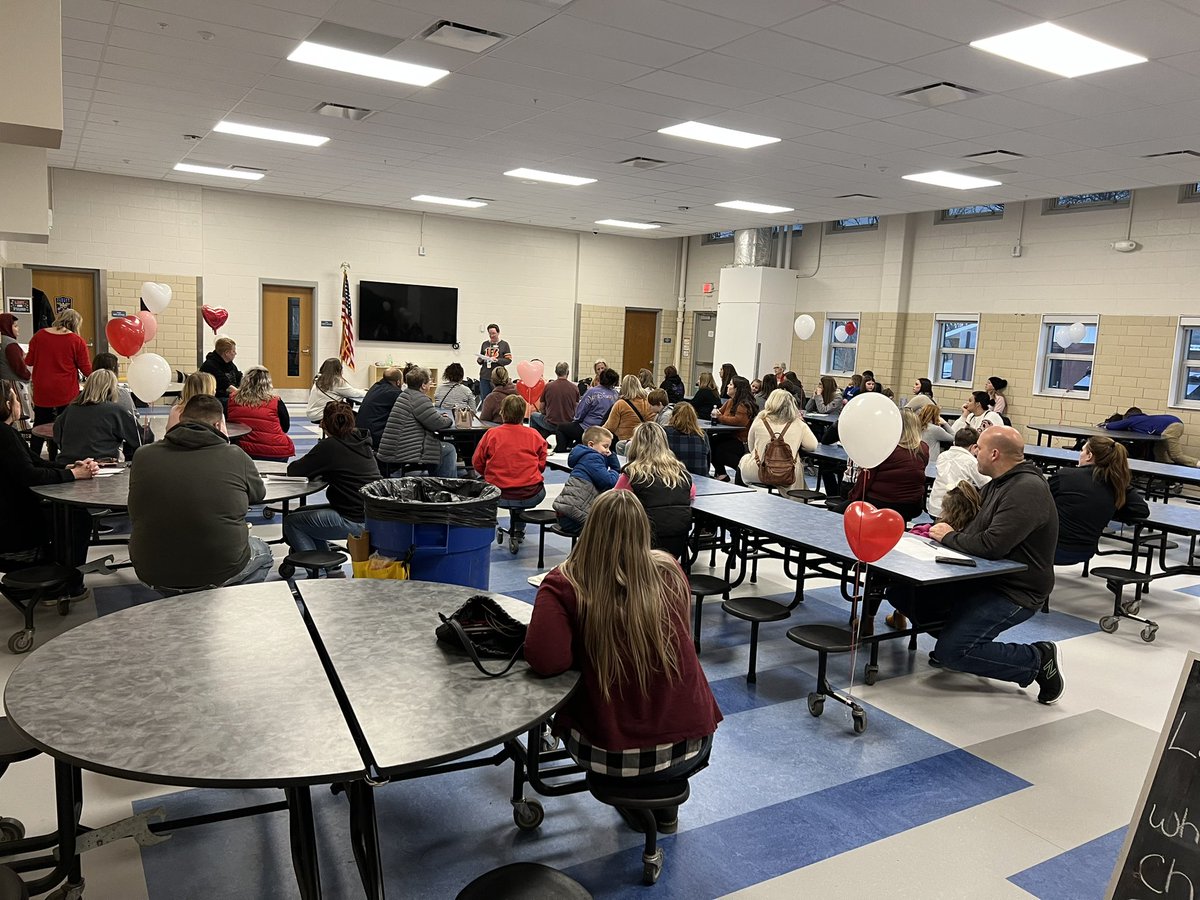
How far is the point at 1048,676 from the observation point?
3941mm

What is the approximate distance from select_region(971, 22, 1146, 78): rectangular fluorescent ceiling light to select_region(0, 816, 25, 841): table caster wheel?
574 centimetres

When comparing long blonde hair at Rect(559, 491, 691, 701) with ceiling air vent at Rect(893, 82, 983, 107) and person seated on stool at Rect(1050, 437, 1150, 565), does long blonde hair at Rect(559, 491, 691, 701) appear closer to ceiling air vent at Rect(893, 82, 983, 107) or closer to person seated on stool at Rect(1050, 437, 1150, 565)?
person seated on stool at Rect(1050, 437, 1150, 565)

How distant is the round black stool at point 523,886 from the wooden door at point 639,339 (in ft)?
51.4

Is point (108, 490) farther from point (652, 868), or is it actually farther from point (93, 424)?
point (652, 868)

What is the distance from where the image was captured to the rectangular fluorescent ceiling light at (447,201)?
1268 centimetres

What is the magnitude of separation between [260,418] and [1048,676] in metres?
5.45

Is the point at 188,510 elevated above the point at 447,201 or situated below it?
below

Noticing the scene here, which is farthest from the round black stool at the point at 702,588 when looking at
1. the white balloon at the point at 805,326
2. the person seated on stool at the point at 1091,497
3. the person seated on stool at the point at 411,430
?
the white balloon at the point at 805,326

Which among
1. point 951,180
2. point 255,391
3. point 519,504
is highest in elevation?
point 951,180

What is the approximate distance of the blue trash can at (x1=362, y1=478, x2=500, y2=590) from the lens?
3846mm

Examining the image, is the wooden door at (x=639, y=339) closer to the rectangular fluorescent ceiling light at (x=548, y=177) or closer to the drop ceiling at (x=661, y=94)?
the drop ceiling at (x=661, y=94)

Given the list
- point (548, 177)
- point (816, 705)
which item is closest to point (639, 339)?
point (548, 177)

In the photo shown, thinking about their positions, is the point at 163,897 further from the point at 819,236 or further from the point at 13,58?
the point at 819,236

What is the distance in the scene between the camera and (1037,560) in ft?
13.1
